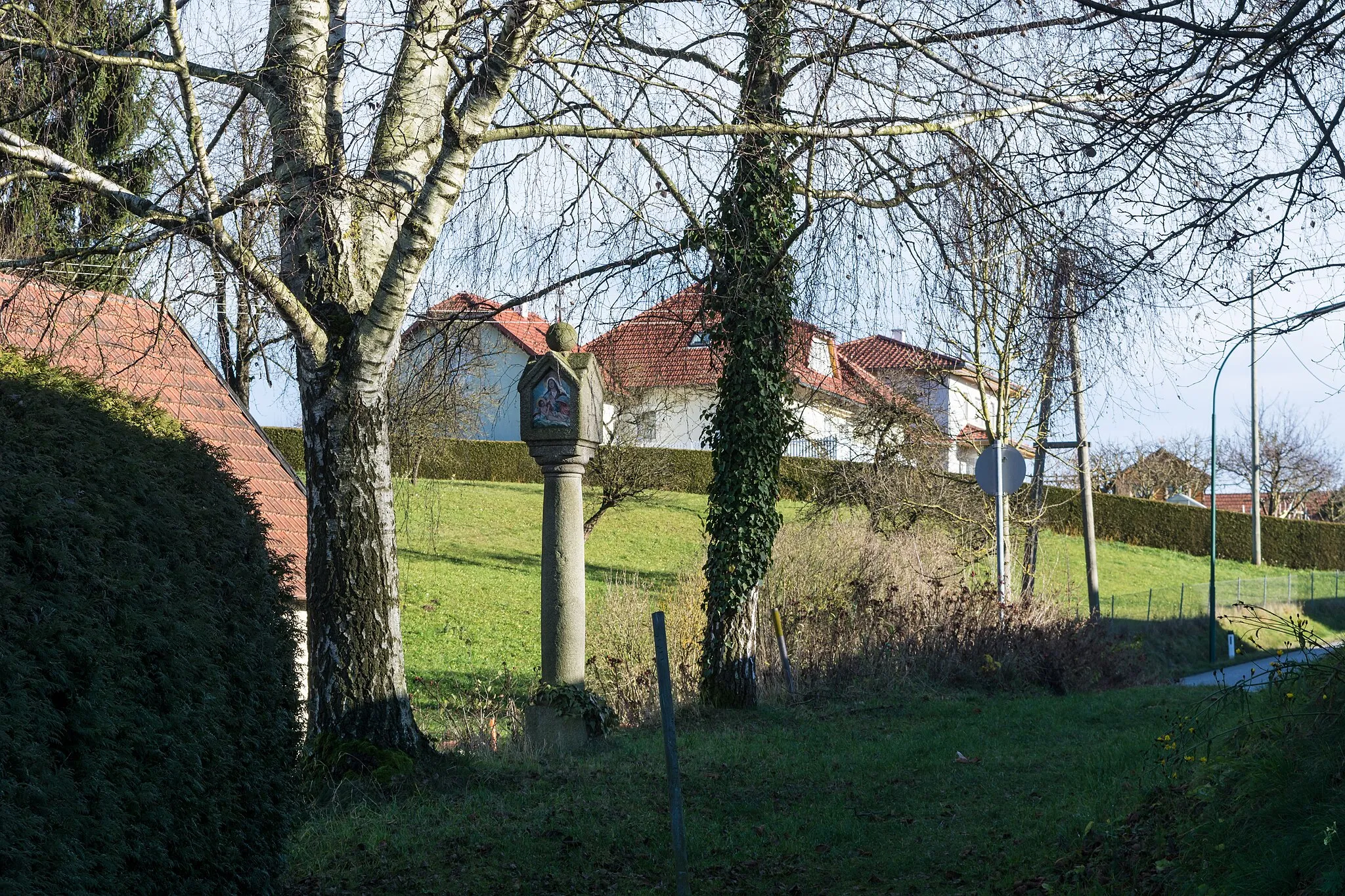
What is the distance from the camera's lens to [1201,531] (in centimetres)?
4297

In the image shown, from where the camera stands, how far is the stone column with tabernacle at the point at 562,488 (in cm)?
992

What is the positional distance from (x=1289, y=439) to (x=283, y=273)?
202 feet

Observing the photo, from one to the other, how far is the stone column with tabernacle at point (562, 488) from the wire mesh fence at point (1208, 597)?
16.6m

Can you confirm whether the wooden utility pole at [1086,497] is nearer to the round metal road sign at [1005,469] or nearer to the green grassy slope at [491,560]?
the round metal road sign at [1005,469]

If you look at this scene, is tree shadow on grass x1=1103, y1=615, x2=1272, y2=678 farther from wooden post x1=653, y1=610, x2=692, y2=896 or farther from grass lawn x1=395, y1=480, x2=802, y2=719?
wooden post x1=653, y1=610, x2=692, y2=896

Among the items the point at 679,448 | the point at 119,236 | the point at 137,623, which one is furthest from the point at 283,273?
the point at 679,448

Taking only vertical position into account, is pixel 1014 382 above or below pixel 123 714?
above

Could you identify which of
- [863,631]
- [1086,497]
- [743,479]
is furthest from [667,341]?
[1086,497]

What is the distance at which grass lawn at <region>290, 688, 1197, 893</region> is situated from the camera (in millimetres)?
6031

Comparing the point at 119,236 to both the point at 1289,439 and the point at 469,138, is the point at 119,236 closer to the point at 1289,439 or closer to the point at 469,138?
the point at 469,138

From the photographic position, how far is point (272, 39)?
7520 millimetres

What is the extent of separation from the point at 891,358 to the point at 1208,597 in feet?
43.3

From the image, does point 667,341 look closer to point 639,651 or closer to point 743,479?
point 743,479

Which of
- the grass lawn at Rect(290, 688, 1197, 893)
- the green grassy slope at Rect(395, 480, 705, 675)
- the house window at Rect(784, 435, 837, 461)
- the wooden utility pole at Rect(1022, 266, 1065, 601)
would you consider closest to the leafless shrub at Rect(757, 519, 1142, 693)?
the wooden utility pole at Rect(1022, 266, 1065, 601)
